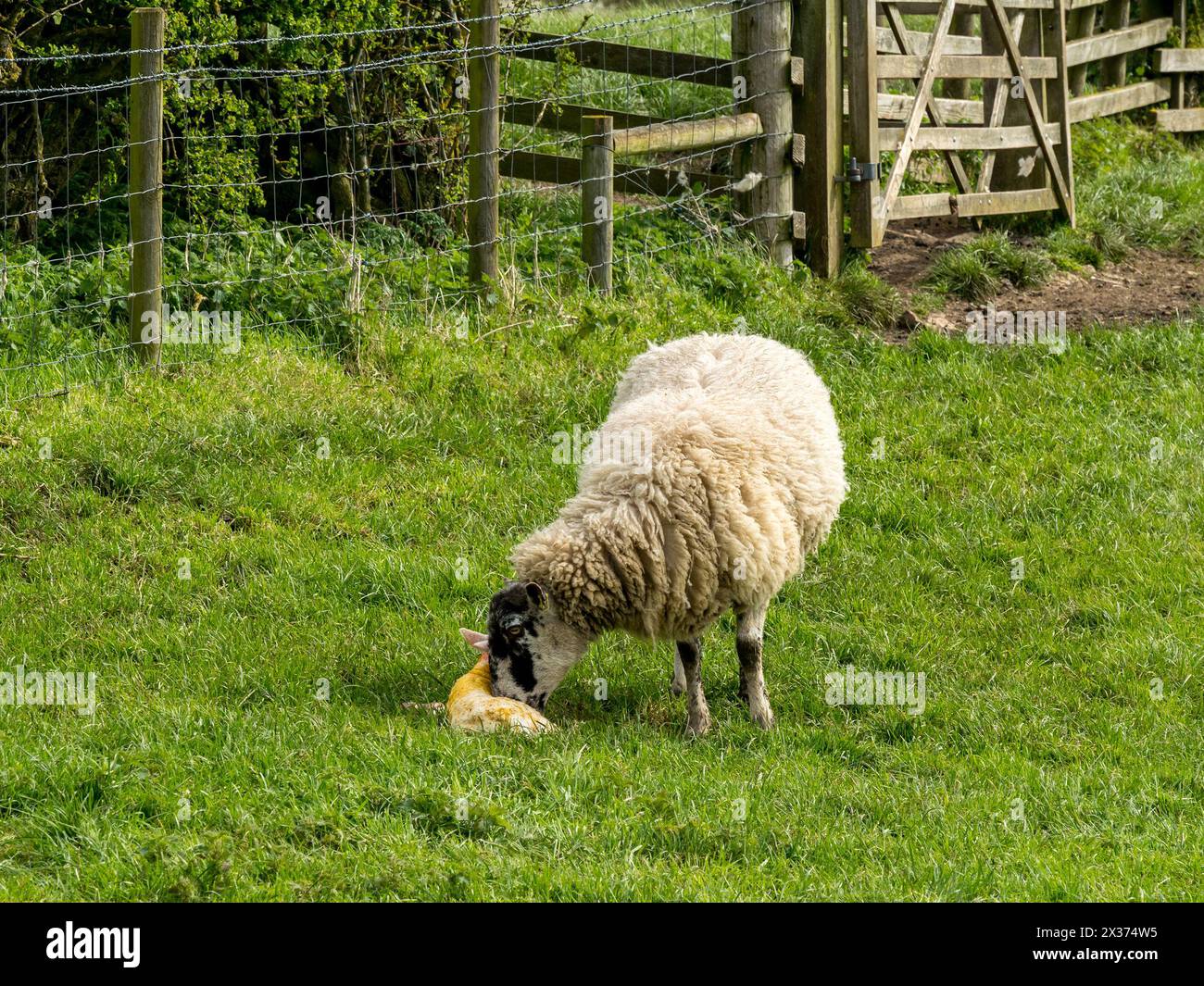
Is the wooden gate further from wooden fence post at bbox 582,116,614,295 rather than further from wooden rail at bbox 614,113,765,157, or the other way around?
Result: wooden fence post at bbox 582,116,614,295

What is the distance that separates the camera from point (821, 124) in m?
10.7

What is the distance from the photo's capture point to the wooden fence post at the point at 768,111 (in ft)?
34.8

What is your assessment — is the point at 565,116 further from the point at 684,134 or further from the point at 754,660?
the point at 754,660

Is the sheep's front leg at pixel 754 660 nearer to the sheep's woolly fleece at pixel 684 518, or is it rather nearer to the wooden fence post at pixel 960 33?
the sheep's woolly fleece at pixel 684 518

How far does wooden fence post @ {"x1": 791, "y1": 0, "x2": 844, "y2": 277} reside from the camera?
1062cm

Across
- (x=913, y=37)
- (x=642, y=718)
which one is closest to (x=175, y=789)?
(x=642, y=718)

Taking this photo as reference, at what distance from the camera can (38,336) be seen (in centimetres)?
851

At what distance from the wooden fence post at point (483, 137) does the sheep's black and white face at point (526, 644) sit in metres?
3.96

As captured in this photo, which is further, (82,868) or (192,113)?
(192,113)

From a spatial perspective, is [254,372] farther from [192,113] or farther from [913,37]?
[913,37]

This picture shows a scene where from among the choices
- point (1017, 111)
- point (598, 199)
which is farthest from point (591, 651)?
point (1017, 111)

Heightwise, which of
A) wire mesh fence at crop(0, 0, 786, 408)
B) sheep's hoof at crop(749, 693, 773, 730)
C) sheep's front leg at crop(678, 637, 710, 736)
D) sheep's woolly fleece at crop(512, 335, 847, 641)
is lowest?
sheep's hoof at crop(749, 693, 773, 730)

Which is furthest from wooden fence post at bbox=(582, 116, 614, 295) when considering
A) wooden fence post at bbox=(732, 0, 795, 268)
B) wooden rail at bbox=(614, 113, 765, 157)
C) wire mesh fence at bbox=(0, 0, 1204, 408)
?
wooden fence post at bbox=(732, 0, 795, 268)

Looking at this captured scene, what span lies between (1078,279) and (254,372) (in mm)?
6264
